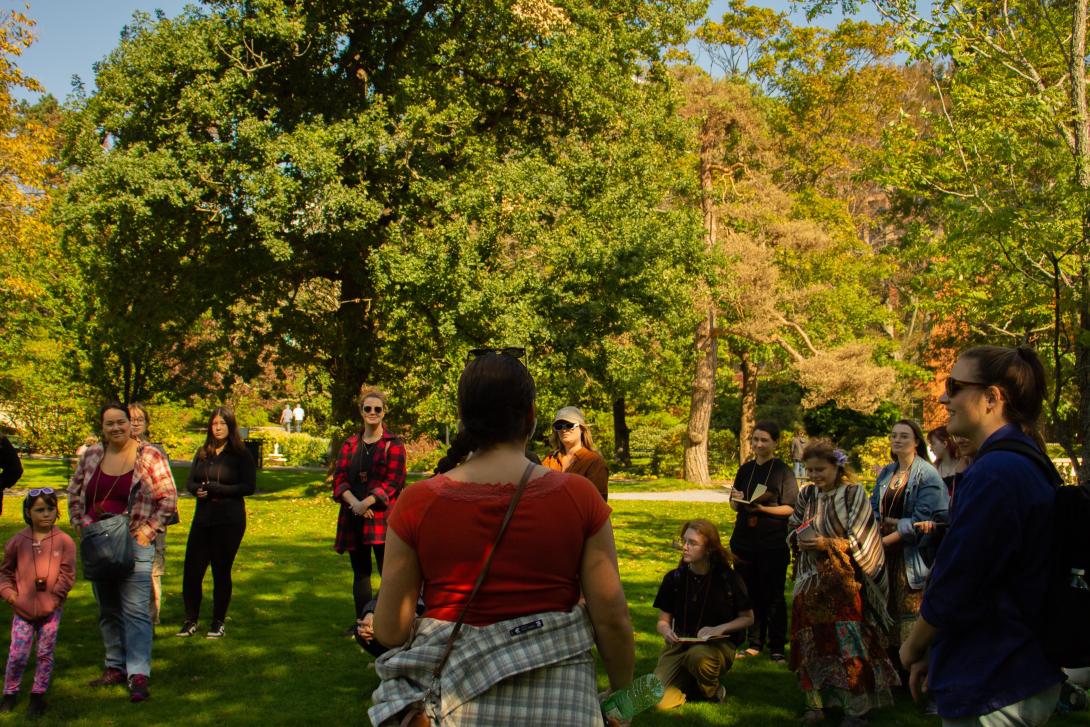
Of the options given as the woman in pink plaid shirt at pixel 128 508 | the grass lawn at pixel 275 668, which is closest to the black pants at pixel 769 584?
the grass lawn at pixel 275 668

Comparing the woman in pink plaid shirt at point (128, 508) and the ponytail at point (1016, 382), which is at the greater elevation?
the ponytail at point (1016, 382)

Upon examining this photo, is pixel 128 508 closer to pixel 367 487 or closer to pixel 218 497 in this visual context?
pixel 218 497

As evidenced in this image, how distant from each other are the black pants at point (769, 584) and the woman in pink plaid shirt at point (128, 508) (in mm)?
4624

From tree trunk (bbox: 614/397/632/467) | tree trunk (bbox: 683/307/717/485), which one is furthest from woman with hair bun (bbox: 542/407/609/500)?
tree trunk (bbox: 614/397/632/467)

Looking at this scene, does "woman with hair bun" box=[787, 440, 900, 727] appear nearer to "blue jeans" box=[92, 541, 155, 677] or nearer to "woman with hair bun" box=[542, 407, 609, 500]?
"woman with hair bun" box=[542, 407, 609, 500]

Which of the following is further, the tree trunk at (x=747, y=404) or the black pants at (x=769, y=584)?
the tree trunk at (x=747, y=404)

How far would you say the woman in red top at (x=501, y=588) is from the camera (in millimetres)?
2586

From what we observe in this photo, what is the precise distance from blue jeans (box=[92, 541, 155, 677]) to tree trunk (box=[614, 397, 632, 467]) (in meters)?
31.0

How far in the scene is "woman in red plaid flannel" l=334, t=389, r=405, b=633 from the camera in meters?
7.40

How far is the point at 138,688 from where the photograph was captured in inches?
257

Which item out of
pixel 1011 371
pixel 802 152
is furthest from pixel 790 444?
pixel 1011 371

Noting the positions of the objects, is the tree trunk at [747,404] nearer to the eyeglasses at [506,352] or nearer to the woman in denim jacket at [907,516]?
the woman in denim jacket at [907,516]

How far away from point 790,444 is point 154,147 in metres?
21.7

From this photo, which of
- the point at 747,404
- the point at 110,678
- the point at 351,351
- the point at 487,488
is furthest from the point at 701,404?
the point at 487,488
